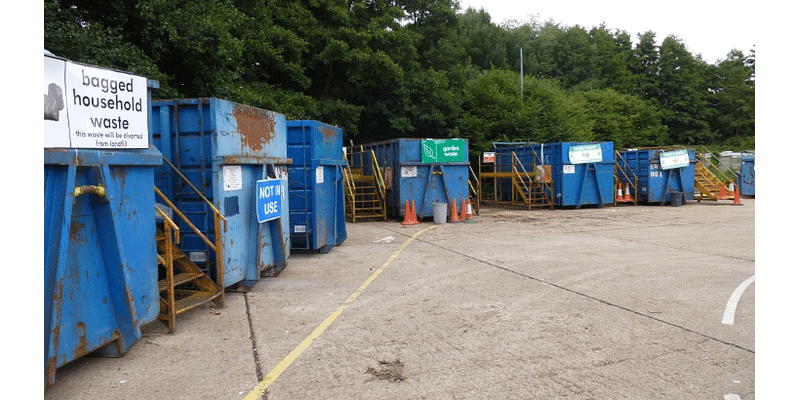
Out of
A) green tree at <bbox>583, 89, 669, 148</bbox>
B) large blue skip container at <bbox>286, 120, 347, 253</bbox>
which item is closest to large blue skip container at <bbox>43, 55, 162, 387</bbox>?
large blue skip container at <bbox>286, 120, 347, 253</bbox>

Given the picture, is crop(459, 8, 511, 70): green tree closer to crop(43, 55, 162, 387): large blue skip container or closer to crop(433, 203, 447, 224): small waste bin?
Result: crop(433, 203, 447, 224): small waste bin

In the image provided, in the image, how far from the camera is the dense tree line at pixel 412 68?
1459 cm

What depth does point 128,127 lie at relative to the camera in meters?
5.14

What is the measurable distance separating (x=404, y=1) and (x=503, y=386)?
28.4 meters

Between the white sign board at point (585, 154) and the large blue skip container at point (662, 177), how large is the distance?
302 centimetres

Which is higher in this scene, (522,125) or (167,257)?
(522,125)

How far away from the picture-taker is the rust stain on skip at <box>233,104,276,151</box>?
7684 mm

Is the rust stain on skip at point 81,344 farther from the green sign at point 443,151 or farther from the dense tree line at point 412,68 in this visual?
the green sign at point 443,151

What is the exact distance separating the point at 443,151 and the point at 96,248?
13.9m

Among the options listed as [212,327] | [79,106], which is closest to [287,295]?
[212,327]

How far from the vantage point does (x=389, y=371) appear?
4.75m

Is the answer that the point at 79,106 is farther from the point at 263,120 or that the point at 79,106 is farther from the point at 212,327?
the point at 263,120

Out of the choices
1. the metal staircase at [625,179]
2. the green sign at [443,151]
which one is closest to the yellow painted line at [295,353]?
the green sign at [443,151]

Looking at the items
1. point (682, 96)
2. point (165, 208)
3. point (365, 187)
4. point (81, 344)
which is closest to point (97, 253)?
point (81, 344)
